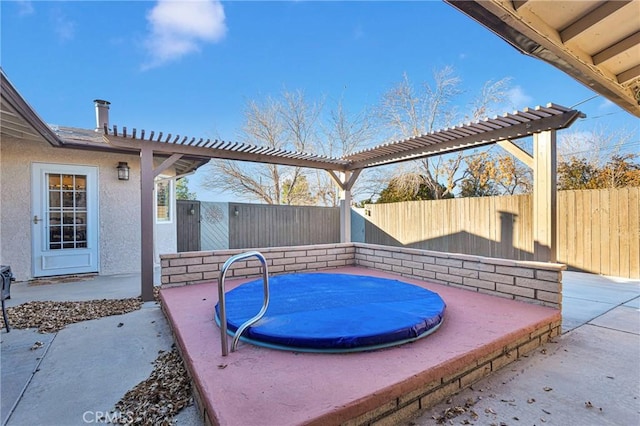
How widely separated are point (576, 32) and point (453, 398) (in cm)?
237

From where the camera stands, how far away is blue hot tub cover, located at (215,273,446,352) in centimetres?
215

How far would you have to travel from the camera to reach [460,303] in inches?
129

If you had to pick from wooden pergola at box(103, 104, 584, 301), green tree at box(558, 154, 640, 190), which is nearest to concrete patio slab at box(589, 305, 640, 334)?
wooden pergola at box(103, 104, 584, 301)

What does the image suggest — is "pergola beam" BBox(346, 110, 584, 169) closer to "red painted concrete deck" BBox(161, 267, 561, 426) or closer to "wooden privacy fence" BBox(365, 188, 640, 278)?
"red painted concrete deck" BBox(161, 267, 561, 426)

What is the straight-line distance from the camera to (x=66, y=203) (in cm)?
591

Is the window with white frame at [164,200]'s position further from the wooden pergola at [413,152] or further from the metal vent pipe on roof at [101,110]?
the wooden pergola at [413,152]

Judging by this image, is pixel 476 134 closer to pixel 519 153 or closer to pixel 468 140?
pixel 468 140

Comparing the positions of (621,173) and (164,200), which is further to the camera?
(621,173)

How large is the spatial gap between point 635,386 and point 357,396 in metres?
2.02

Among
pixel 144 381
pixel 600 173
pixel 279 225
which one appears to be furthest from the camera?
pixel 279 225

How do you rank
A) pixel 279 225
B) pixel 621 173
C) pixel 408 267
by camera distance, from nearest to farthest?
pixel 408 267 < pixel 621 173 < pixel 279 225

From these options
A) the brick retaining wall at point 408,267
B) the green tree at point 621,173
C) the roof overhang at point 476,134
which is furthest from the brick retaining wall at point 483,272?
the green tree at point 621,173

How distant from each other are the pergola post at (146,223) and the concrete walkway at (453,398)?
0.57 meters

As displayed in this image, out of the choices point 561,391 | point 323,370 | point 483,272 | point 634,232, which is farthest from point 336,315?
point 634,232
